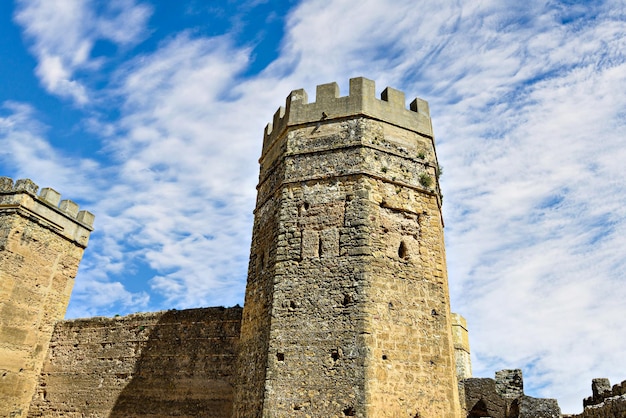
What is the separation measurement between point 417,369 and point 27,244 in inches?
417

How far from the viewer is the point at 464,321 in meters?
13.2

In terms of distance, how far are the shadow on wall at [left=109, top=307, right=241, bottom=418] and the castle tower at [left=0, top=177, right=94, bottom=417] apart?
284cm

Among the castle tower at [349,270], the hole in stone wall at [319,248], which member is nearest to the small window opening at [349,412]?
the castle tower at [349,270]

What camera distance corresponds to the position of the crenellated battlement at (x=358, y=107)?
9336 mm

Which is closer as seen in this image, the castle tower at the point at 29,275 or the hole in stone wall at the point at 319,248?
the hole in stone wall at the point at 319,248

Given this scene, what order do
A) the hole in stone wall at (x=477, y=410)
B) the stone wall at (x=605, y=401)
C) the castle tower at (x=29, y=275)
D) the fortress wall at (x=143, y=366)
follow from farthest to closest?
the castle tower at (x=29, y=275) < the fortress wall at (x=143, y=366) < the hole in stone wall at (x=477, y=410) < the stone wall at (x=605, y=401)

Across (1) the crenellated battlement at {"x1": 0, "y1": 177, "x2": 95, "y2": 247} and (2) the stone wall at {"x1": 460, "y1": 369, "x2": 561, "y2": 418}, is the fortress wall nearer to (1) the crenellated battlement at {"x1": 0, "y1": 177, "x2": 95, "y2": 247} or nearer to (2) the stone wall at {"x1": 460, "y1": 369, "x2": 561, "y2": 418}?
(1) the crenellated battlement at {"x1": 0, "y1": 177, "x2": 95, "y2": 247}

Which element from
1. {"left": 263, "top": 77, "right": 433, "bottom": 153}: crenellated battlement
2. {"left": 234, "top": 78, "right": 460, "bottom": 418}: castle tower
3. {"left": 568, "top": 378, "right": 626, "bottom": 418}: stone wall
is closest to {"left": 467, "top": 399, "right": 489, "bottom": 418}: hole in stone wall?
{"left": 234, "top": 78, "right": 460, "bottom": 418}: castle tower

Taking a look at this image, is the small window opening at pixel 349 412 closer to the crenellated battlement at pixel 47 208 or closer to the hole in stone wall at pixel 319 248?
the hole in stone wall at pixel 319 248

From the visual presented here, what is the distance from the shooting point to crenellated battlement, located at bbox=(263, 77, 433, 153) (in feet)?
30.6

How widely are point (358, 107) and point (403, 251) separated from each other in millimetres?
2817

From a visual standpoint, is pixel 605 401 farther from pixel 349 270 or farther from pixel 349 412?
pixel 349 270

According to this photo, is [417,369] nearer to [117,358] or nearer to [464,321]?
[464,321]

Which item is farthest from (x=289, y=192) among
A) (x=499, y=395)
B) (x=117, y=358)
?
(x=117, y=358)
